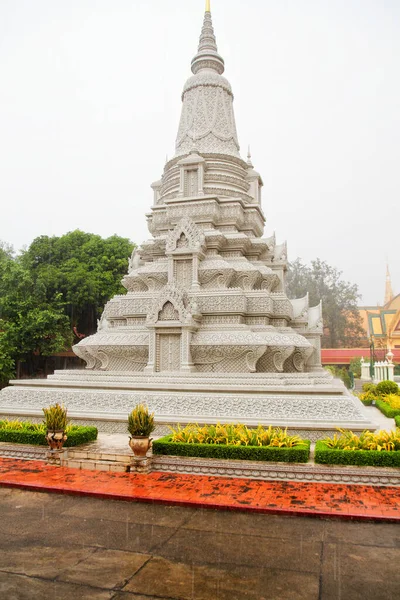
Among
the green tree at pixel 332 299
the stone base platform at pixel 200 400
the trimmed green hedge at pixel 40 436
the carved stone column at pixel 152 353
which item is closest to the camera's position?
the trimmed green hedge at pixel 40 436

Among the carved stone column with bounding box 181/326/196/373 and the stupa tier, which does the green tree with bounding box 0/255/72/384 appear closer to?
the stupa tier

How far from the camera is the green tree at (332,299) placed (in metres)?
56.8

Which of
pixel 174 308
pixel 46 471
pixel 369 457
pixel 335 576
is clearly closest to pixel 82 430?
pixel 46 471

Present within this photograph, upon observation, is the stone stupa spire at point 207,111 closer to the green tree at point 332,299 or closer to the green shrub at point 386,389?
the green shrub at point 386,389

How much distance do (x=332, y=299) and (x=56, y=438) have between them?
51139 mm

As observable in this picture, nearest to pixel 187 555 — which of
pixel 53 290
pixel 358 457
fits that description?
pixel 358 457

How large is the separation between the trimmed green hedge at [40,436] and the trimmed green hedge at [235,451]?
2.06m

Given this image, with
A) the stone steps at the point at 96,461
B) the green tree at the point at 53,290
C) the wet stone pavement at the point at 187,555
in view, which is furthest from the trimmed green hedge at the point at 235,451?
the green tree at the point at 53,290

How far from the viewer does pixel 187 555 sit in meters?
6.15

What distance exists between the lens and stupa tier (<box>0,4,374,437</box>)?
41.8 ft

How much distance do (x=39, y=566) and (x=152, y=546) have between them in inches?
56.8

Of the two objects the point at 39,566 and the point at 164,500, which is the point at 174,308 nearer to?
the point at 164,500

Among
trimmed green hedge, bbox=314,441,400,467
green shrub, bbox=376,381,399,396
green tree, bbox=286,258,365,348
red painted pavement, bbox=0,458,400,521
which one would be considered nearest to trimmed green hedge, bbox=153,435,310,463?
Result: trimmed green hedge, bbox=314,441,400,467

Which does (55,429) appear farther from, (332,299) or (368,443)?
(332,299)
